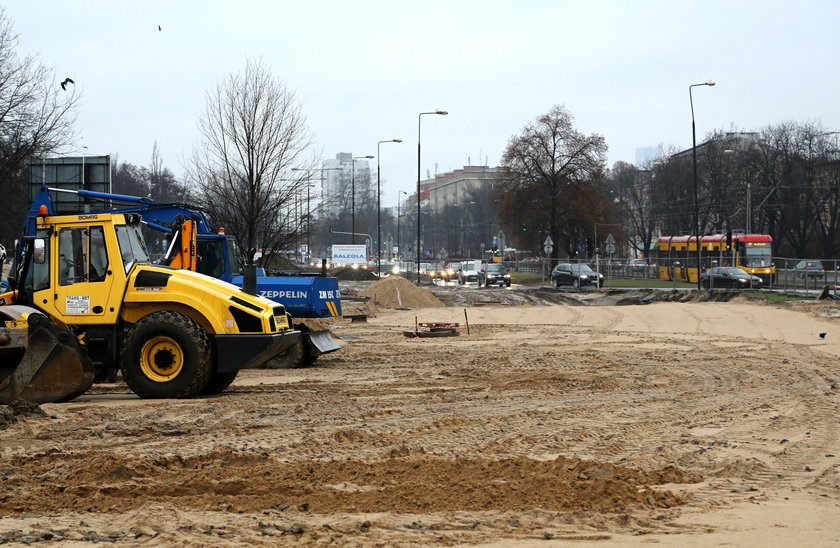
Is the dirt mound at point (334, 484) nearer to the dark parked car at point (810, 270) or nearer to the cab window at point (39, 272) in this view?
the cab window at point (39, 272)

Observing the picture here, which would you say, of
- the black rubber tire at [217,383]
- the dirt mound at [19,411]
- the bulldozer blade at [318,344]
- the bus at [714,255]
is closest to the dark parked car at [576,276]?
the bus at [714,255]

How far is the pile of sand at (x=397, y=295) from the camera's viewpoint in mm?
36688

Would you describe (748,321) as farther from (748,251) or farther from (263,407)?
(748,251)

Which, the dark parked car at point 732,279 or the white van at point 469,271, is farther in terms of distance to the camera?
the white van at point 469,271

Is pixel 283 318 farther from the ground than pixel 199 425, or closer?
farther from the ground

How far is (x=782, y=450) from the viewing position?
358 inches

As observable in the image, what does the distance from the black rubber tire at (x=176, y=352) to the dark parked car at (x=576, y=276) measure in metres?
41.2

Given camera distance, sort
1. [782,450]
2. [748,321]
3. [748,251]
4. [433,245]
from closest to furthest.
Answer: [782,450]
[748,321]
[748,251]
[433,245]

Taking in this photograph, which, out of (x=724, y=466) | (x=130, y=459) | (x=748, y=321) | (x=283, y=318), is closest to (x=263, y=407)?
(x=283, y=318)

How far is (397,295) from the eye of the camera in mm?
37062

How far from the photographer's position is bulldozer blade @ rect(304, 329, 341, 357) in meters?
17.1

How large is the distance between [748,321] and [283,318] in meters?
18.1

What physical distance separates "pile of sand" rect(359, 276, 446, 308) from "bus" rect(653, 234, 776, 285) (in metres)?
17.4

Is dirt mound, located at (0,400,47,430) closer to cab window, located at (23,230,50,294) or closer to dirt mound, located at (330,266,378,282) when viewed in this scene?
cab window, located at (23,230,50,294)
